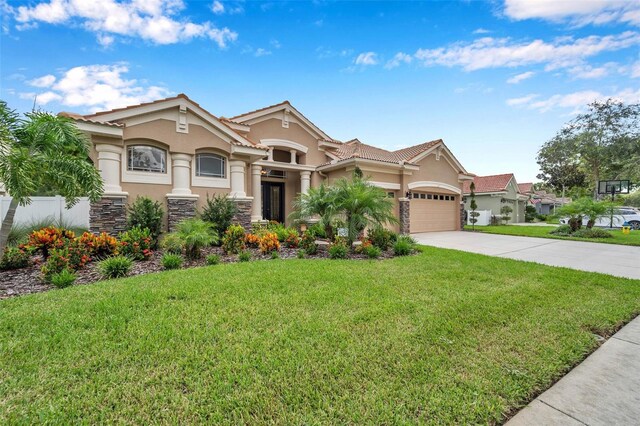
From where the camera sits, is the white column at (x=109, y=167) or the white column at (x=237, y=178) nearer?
the white column at (x=109, y=167)

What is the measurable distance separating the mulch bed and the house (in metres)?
2.67

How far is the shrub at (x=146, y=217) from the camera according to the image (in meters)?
8.81

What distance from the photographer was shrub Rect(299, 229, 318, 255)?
28.9 ft

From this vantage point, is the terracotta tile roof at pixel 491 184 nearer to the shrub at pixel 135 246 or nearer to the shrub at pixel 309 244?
the shrub at pixel 309 244

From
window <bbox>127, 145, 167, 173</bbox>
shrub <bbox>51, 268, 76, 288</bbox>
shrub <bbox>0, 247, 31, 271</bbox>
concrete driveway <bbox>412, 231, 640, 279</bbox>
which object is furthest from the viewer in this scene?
window <bbox>127, 145, 167, 173</bbox>

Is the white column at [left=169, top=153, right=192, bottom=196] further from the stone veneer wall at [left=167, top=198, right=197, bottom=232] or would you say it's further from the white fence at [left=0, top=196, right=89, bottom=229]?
the white fence at [left=0, top=196, right=89, bottom=229]

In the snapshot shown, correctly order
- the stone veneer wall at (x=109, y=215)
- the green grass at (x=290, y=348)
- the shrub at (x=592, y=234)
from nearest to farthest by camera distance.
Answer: the green grass at (x=290, y=348)
the stone veneer wall at (x=109, y=215)
the shrub at (x=592, y=234)

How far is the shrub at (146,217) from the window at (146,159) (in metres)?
1.35

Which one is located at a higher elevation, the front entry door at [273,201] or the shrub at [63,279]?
the front entry door at [273,201]

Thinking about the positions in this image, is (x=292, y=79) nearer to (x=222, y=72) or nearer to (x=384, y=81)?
(x=222, y=72)

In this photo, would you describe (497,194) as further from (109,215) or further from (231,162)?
(109,215)

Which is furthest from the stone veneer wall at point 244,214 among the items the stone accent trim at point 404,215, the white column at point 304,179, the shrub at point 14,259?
the stone accent trim at point 404,215

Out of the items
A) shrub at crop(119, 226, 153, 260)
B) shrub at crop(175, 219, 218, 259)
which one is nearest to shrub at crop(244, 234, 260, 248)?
shrub at crop(175, 219, 218, 259)

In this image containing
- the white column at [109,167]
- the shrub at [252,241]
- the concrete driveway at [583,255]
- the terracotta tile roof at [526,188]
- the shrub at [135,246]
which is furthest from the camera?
the terracotta tile roof at [526,188]
